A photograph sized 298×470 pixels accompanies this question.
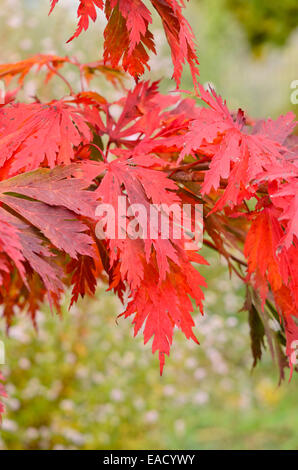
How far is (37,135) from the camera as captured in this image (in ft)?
2.43

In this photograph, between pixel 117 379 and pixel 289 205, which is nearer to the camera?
pixel 289 205

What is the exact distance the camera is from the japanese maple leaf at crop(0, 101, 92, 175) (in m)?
0.72

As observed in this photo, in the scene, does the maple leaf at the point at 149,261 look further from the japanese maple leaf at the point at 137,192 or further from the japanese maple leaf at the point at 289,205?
the japanese maple leaf at the point at 289,205

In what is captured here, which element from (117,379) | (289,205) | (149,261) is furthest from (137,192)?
(117,379)

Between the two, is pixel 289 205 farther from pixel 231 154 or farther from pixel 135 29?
pixel 135 29

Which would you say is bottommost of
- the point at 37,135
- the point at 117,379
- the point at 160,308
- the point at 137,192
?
the point at 160,308

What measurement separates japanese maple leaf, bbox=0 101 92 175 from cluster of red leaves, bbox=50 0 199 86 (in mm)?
112

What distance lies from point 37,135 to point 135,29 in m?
0.20

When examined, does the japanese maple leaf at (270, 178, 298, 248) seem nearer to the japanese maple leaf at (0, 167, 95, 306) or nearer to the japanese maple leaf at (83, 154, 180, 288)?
the japanese maple leaf at (83, 154, 180, 288)

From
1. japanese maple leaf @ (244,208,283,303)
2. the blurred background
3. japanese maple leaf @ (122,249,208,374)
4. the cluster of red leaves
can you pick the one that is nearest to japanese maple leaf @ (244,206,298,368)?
japanese maple leaf @ (244,208,283,303)

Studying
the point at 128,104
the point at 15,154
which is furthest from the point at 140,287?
the point at 128,104

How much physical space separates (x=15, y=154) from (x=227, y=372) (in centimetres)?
260

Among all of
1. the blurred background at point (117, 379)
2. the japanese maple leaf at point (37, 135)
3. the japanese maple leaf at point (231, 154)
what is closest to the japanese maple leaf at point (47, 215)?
the japanese maple leaf at point (37, 135)

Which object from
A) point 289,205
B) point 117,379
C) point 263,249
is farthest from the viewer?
point 117,379
